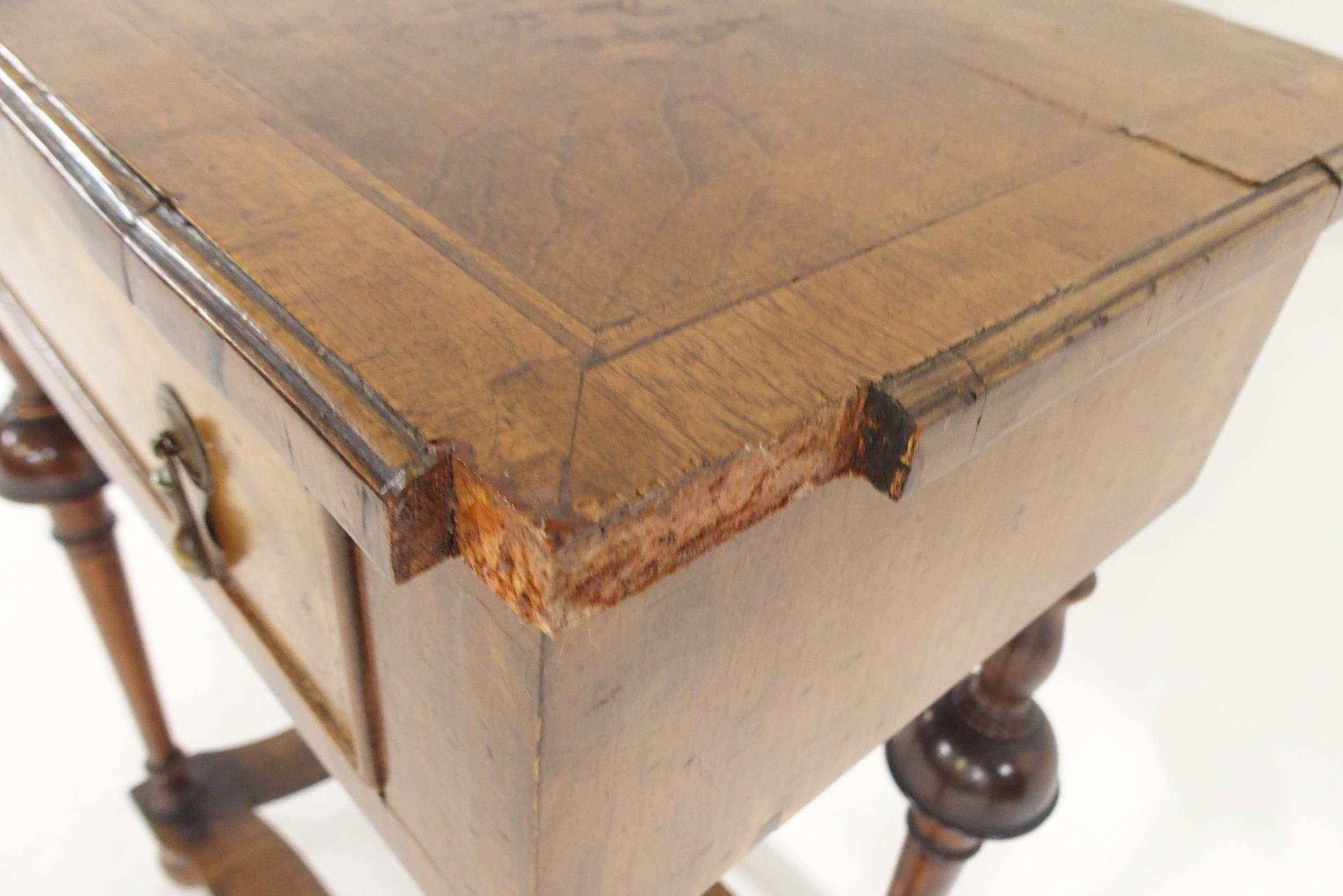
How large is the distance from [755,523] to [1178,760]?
0.94 m

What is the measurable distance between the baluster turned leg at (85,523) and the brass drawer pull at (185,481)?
A: 40 cm

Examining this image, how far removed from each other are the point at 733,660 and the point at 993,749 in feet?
1.48

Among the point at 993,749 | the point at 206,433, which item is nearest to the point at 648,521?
the point at 206,433

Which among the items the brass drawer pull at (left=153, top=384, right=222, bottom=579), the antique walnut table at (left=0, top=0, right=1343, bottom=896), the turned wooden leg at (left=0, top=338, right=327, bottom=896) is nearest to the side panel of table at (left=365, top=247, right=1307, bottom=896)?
the antique walnut table at (left=0, top=0, right=1343, bottom=896)

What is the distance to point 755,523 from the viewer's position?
0.33 meters

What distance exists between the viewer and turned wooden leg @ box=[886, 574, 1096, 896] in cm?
78

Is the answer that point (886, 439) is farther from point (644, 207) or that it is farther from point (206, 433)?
point (206, 433)

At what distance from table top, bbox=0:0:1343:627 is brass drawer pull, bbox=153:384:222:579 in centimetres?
13

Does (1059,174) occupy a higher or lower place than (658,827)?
higher

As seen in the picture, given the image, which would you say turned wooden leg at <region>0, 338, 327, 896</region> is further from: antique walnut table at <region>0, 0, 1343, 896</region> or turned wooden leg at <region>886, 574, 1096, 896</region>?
turned wooden leg at <region>886, 574, 1096, 896</region>

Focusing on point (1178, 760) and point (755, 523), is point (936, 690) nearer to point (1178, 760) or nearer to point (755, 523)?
point (755, 523)

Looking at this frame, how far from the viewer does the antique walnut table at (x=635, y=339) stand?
0.31m

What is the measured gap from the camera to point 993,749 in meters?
0.78

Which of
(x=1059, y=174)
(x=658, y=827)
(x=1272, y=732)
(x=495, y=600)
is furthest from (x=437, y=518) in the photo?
(x=1272, y=732)
